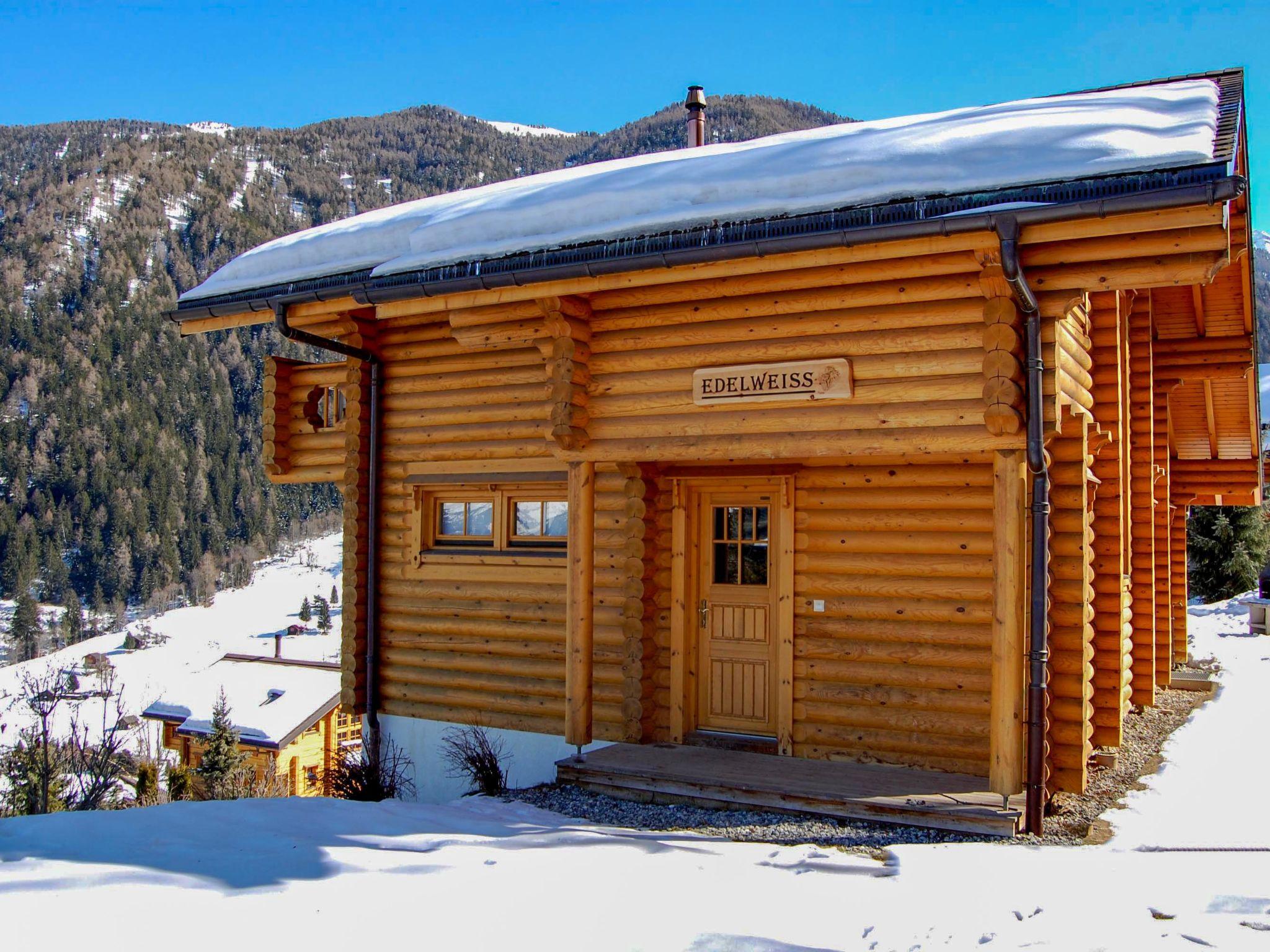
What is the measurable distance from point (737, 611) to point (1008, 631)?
2863 mm

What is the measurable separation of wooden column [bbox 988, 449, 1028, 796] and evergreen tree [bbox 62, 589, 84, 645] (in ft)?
381

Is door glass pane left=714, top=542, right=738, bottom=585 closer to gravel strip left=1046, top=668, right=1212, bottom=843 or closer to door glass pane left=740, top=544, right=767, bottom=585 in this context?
door glass pane left=740, top=544, right=767, bottom=585

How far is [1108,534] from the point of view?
8922 mm

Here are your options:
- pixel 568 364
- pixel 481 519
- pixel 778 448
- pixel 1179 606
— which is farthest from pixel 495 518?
pixel 1179 606

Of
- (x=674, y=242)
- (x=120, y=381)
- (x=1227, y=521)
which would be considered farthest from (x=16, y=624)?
(x=674, y=242)

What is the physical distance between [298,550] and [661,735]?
13688 centimetres

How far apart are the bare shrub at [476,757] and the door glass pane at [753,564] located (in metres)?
2.74

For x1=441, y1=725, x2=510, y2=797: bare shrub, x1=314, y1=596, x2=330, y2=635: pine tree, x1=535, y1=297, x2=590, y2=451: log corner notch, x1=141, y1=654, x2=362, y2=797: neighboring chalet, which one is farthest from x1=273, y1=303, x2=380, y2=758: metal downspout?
x1=314, y1=596, x2=330, y2=635: pine tree

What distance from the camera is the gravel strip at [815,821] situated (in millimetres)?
6473

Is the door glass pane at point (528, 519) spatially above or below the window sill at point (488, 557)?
above

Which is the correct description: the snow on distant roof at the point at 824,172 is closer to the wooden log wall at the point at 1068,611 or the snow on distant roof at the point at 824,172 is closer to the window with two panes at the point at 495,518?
the wooden log wall at the point at 1068,611

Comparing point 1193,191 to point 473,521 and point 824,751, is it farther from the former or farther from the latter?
point 473,521

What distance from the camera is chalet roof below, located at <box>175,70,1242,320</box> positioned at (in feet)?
19.8

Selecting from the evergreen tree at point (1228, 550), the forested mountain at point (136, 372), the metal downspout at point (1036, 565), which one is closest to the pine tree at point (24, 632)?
the forested mountain at point (136, 372)
